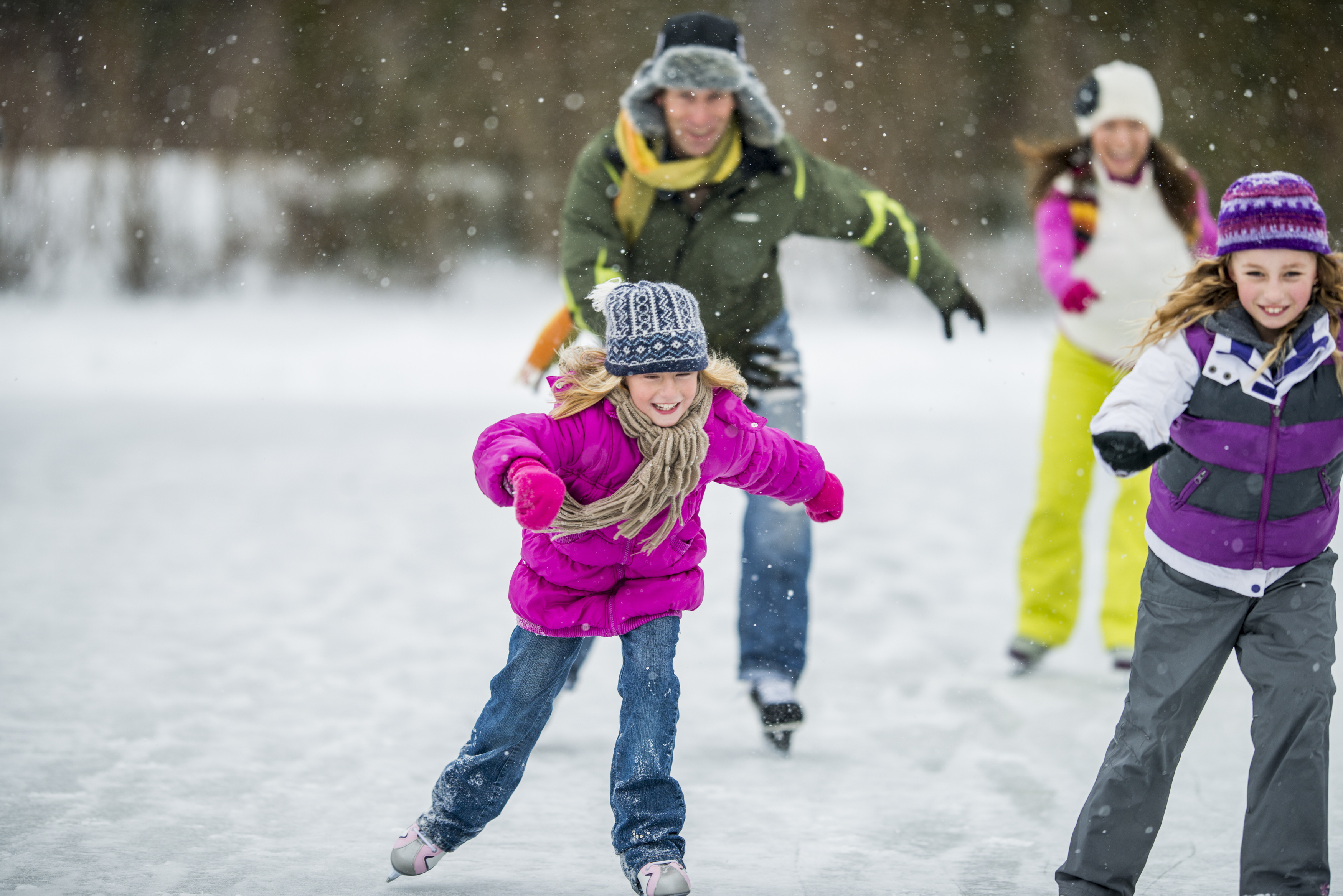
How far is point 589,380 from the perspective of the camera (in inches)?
95.0

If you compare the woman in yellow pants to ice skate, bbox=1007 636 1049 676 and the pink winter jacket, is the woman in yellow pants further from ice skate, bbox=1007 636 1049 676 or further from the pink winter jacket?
the pink winter jacket

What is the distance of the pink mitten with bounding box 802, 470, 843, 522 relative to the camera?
8.46ft

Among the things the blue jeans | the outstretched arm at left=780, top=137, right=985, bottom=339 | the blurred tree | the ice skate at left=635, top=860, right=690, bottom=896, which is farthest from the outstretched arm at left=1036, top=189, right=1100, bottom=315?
the blurred tree

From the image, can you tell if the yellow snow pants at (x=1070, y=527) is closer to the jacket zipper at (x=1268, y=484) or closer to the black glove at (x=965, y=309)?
the black glove at (x=965, y=309)

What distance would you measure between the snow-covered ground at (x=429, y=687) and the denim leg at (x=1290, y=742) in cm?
41

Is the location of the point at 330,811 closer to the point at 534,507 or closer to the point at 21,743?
the point at 21,743

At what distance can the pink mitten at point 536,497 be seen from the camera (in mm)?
2117

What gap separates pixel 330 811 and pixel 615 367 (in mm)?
1245

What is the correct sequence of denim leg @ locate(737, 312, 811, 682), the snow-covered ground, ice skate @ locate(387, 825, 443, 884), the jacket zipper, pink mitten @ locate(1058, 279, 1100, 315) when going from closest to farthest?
the jacket zipper
ice skate @ locate(387, 825, 443, 884)
the snow-covered ground
denim leg @ locate(737, 312, 811, 682)
pink mitten @ locate(1058, 279, 1100, 315)

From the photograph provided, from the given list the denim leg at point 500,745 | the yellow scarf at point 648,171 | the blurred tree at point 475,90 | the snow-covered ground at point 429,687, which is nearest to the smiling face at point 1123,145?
the yellow scarf at point 648,171

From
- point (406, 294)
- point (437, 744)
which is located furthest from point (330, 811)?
point (406, 294)

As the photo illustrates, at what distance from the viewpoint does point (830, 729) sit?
3633 mm

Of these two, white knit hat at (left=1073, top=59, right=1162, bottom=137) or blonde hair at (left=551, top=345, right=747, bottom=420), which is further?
white knit hat at (left=1073, top=59, right=1162, bottom=137)

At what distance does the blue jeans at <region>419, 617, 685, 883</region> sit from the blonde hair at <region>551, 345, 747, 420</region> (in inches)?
16.6
